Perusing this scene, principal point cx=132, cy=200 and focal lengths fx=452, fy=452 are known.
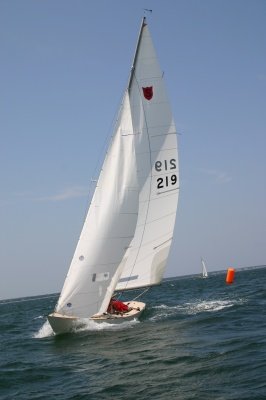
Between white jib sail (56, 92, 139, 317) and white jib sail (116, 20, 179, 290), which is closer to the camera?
white jib sail (56, 92, 139, 317)

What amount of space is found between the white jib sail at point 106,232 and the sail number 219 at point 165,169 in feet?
4.66

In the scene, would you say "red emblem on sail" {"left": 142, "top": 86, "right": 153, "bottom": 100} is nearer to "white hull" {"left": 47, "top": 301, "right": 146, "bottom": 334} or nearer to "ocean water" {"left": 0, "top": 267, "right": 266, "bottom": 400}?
"white hull" {"left": 47, "top": 301, "right": 146, "bottom": 334}

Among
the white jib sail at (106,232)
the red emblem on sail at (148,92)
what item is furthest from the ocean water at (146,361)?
the red emblem on sail at (148,92)

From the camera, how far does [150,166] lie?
71.6 feet

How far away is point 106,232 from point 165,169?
4.32 metres

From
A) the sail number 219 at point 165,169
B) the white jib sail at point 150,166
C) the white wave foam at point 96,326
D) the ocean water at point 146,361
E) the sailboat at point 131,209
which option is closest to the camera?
the ocean water at point 146,361

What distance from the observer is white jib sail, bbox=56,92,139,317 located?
65.2ft

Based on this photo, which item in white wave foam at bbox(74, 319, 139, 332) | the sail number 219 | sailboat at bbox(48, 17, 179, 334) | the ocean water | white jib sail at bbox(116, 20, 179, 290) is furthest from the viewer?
the sail number 219

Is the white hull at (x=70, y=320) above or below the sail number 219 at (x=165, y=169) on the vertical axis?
below

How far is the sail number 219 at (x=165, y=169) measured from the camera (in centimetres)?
2186

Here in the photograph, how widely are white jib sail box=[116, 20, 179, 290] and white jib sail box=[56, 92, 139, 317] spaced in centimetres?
69

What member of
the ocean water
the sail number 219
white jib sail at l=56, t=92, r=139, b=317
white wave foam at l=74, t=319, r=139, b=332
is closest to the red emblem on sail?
white jib sail at l=56, t=92, r=139, b=317

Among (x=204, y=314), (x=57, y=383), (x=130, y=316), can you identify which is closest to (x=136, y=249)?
(x=130, y=316)

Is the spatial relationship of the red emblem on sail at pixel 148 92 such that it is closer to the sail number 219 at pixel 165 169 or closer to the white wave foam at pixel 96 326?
the sail number 219 at pixel 165 169
